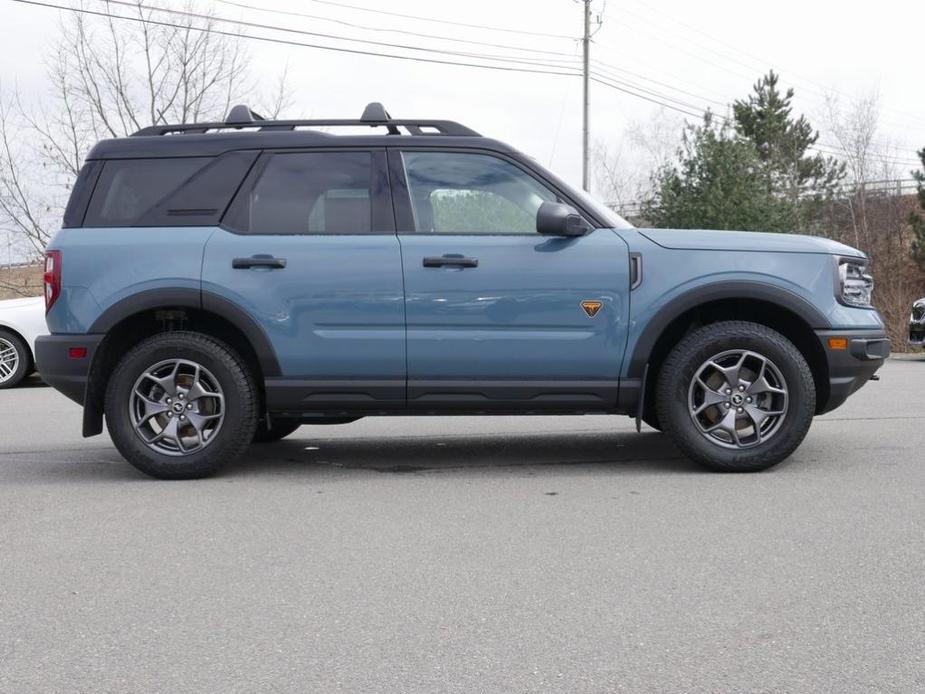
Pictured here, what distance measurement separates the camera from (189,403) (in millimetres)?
6301

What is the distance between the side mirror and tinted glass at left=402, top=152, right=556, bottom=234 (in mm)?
184

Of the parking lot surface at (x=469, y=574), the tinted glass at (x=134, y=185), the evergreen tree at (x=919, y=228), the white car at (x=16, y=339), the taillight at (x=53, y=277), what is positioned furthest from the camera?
the evergreen tree at (x=919, y=228)

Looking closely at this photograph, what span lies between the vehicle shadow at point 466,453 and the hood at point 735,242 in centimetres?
133

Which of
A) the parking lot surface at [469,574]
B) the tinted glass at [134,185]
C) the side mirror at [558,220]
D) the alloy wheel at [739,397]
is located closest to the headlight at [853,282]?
the alloy wheel at [739,397]

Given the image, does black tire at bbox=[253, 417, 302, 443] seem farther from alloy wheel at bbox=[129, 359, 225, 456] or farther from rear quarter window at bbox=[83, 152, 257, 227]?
rear quarter window at bbox=[83, 152, 257, 227]

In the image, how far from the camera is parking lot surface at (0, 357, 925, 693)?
3193 mm

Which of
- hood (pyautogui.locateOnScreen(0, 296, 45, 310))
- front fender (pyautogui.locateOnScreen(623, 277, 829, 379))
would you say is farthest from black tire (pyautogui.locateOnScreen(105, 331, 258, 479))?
hood (pyautogui.locateOnScreen(0, 296, 45, 310))

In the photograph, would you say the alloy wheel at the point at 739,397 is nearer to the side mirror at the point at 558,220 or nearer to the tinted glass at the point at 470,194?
the side mirror at the point at 558,220

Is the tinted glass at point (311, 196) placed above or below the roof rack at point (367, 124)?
below

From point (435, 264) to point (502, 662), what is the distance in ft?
10.7

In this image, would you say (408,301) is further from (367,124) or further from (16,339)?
(16,339)

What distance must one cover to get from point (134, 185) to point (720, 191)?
2971 centimetres

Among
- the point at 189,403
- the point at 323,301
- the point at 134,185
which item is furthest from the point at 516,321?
the point at 134,185

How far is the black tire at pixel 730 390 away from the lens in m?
6.14
